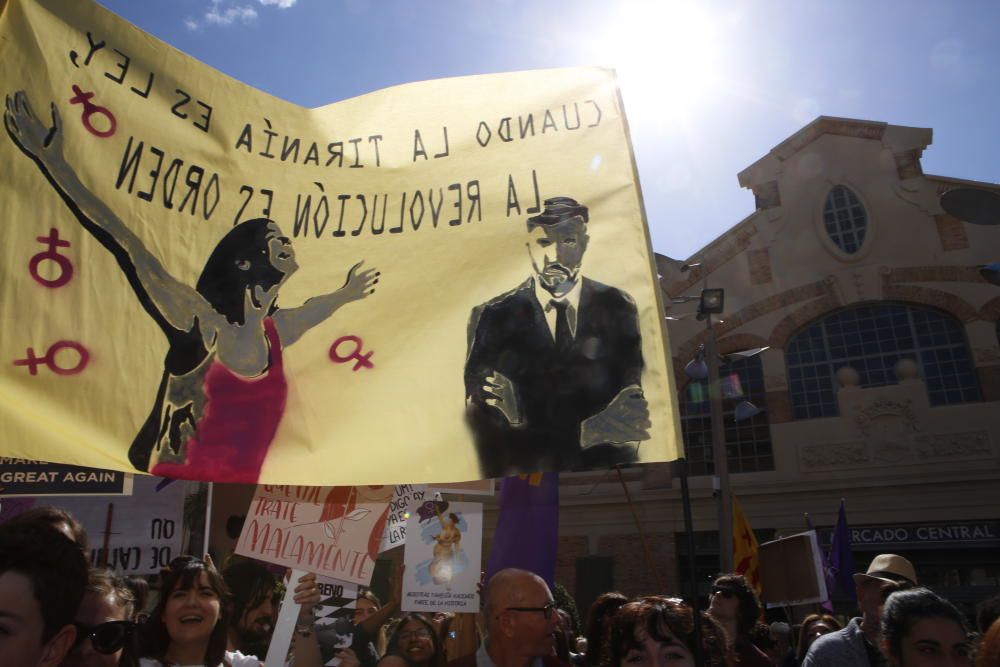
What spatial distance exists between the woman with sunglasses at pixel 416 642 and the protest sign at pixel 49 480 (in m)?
2.09

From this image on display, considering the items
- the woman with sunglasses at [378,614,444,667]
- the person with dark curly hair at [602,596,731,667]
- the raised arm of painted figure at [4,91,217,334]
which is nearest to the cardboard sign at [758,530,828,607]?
the woman with sunglasses at [378,614,444,667]

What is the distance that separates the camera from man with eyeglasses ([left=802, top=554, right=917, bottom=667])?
3902 millimetres

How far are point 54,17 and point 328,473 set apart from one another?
6.97 feet

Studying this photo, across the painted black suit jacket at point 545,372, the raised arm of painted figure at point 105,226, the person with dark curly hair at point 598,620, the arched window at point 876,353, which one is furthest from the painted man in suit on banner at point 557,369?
the arched window at point 876,353

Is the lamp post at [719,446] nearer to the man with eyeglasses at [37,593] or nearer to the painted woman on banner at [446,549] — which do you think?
the painted woman on banner at [446,549]

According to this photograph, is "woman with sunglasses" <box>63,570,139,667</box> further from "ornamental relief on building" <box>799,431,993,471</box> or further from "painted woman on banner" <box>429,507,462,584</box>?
"ornamental relief on building" <box>799,431,993,471</box>

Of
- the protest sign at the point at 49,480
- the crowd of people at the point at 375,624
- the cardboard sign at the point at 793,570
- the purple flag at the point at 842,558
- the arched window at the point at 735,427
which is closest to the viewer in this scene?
the crowd of people at the point at 375,624

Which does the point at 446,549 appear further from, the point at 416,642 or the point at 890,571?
the point at 890,571

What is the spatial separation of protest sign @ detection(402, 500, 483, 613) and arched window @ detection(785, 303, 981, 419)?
12402 mm

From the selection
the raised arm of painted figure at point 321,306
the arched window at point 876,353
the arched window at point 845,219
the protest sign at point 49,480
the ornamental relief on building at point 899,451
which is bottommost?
the protest sign at point 49,480

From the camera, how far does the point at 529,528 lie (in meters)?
4.03

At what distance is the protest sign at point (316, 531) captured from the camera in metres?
4.50

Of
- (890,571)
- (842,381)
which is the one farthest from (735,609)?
(842,381)

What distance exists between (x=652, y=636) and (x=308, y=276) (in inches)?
77.2
